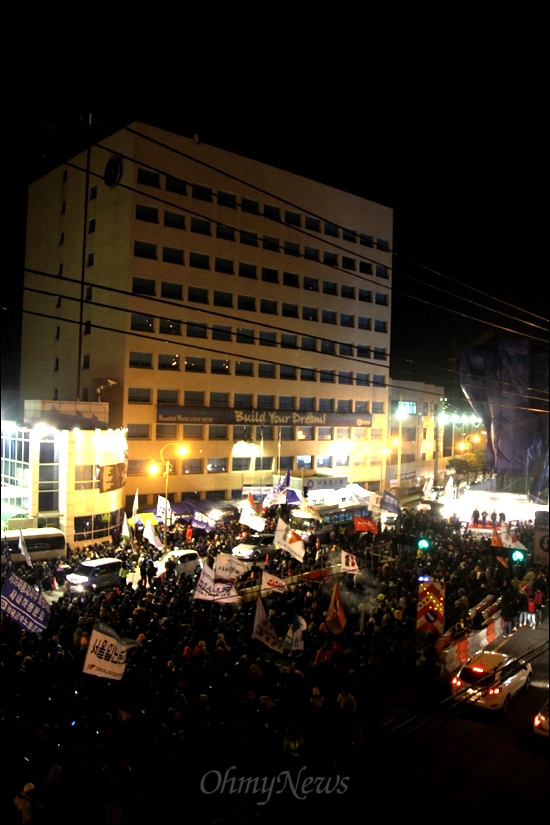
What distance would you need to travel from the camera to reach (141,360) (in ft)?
121

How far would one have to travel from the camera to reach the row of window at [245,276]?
3777 centimetres

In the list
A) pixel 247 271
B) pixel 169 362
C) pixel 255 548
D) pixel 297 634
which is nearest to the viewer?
pixel 297 634

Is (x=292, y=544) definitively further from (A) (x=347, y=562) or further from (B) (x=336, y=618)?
(B) (x=336, y=618)

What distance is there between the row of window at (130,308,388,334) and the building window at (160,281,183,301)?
1.61 meters

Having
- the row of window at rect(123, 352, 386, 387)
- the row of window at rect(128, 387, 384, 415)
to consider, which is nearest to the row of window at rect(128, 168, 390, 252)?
the row of window at rect(123, 352, 386, 387)

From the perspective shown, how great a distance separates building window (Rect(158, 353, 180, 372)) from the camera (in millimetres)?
37750

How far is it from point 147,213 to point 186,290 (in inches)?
212

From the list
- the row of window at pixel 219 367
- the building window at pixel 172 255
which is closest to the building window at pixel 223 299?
the building window at pixel 172 255

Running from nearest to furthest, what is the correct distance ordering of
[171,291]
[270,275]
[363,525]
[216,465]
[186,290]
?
[363,525], [171,291], [186,290], [216,465], [270,275]

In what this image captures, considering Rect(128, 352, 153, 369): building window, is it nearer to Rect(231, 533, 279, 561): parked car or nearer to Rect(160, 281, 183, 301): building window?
Rect(160, 281, 183, 301): building window

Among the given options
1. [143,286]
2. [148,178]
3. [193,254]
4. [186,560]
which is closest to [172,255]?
[193,254]

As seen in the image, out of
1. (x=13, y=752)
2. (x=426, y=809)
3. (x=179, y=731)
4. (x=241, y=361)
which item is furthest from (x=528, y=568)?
(x=241, y=361)

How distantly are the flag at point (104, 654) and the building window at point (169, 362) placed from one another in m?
28.6

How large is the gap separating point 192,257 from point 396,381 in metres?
22.5
